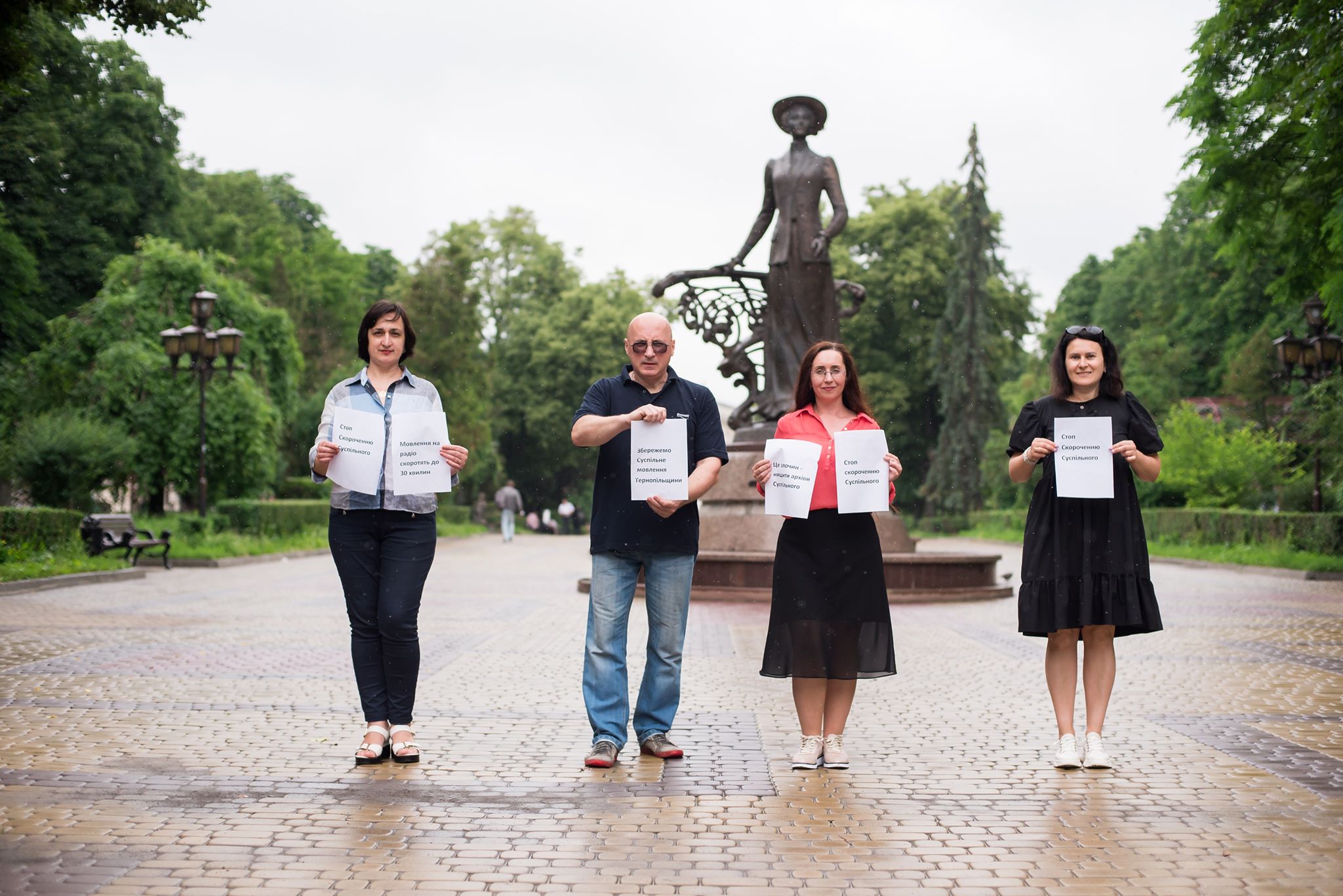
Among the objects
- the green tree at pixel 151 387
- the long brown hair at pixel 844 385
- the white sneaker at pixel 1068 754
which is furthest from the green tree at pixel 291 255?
the white sneaker at pixel 1068 754

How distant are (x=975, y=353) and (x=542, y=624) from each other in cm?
4184

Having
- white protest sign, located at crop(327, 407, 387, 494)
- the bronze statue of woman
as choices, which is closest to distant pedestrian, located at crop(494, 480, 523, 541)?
the bronze statue of woman

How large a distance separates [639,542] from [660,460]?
0.38 meters

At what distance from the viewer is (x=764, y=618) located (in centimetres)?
1420

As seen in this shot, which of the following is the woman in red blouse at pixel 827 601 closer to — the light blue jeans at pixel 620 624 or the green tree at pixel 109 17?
the light blue jeans at pixel 620 624

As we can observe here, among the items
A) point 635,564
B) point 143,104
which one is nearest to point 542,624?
point 635,564

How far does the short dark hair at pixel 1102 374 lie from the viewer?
6.23 m

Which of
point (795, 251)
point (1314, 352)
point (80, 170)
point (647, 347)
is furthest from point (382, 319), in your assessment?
point (80, 170)

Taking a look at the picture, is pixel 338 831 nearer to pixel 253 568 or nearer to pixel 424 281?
pixel 253 568

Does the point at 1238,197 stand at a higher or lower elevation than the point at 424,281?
lower

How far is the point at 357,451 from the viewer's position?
6.05 meters

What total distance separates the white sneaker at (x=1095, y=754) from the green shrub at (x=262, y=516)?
975 inches

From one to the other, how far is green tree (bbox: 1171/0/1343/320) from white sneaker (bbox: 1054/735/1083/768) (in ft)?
37.4

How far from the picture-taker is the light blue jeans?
244 inches
